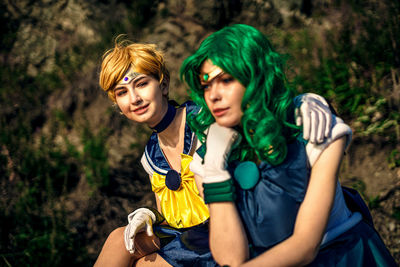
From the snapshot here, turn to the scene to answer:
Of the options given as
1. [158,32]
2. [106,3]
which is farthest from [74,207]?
[106,3]

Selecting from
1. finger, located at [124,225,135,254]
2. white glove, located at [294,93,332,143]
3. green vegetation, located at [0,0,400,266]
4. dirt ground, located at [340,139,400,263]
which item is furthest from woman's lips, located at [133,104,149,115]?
dirt ground, located at [340,139,400,263]

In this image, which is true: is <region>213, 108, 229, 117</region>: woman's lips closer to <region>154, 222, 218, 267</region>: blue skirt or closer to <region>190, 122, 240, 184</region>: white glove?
<region>190, 122, 240, 184</region>: white glove

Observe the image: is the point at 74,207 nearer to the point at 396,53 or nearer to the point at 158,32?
the point at 158,32

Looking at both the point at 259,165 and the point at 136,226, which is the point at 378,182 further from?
the point at 136,226

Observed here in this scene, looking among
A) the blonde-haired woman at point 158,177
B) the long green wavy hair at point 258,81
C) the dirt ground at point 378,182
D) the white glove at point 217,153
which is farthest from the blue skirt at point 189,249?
the dirt ground at point 378,182

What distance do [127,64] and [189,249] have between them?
3.57 ft

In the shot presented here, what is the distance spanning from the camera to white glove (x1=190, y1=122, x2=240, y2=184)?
5.16 feet

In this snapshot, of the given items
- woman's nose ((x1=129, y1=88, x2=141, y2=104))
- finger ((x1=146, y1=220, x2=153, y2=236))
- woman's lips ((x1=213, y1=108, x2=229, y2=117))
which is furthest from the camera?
woman's nose ((x1=129, y1=88, x2=141, y2=104))

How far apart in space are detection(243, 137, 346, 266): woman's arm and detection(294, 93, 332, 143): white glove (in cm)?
8

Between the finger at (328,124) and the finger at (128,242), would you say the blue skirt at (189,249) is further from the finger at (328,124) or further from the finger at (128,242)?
the finger at (328,124)

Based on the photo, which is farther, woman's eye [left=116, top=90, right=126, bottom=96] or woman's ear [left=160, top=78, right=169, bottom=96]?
woman's ear [left=160, top=78, right=169, bottom=96]

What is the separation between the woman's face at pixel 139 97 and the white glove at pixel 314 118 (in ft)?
2.86

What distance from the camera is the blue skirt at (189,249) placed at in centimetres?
194

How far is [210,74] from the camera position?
1612 millimetres
